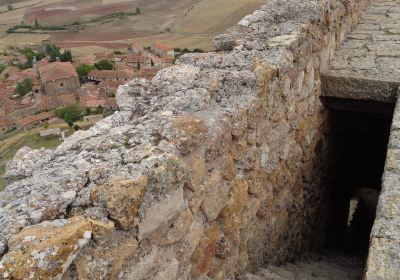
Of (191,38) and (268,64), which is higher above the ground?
(268,64)

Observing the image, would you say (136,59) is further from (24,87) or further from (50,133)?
(50,133)

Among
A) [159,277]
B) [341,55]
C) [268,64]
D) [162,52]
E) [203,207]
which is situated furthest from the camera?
[162,52]

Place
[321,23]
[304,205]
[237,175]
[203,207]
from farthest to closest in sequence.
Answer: [304,205] < [321,23] < [237,175] < [203,207]

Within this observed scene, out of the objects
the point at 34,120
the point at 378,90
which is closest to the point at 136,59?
the point at 34,120

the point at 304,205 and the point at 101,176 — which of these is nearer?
the point at 101,176

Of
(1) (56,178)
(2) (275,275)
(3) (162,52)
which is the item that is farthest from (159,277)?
(3) (162,52)

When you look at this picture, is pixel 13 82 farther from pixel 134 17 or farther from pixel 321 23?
pixel 321 23

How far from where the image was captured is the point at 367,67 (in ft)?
12.1

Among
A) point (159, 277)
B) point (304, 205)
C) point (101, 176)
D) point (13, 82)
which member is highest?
point (101, 176)

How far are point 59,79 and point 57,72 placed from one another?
0.81 meters

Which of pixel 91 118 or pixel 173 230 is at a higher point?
pixel 173 230

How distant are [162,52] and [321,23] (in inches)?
1907

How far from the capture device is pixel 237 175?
2.32m

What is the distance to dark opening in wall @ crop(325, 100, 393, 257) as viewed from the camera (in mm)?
4293
